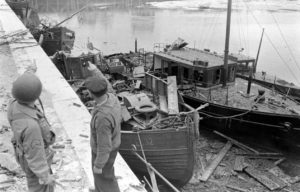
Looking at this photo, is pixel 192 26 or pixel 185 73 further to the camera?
pixel 192 26

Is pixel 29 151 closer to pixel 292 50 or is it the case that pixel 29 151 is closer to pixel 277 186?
pixel 277 186

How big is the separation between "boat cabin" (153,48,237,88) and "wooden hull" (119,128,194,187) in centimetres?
530

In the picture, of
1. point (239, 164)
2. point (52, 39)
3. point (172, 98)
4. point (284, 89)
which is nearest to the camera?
point (172, 98)

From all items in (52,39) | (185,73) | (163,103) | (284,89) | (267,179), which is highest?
(52,39)

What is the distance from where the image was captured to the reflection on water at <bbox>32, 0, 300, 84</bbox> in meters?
32.4

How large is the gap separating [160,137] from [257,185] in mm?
4176

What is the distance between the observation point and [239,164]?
38.9 ft

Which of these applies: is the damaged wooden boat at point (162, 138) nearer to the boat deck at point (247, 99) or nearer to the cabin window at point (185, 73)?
the boat deck at point (247, 99)

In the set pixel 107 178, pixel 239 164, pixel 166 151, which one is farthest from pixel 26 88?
pixel 239 164

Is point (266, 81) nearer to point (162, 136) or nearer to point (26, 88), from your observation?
point (162, 136)

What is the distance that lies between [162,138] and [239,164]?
4213 millimetres

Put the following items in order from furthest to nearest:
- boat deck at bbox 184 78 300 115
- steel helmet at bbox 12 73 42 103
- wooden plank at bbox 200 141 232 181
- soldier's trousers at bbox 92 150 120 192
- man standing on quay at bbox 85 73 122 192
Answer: boat deck at bbox 184 78 300 115 < wooden plank at bbox 200 141 232 181 < soldier's trousers at bbox 92 150 120 192 < man standing on quay at bbox 85 73 122 192 < steel helmet at bbox 12 73 42 103

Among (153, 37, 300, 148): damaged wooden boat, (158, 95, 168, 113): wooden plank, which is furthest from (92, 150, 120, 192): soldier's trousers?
(153, 37, 300, 148): damaged wooden boat

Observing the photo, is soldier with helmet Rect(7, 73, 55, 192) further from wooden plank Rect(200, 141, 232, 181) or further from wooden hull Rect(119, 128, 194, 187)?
wooden plank Rect(200, 141, 232, 181)
